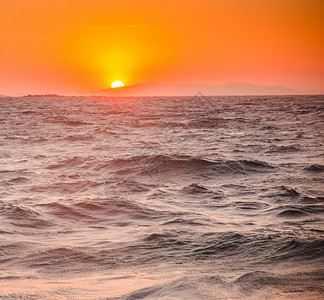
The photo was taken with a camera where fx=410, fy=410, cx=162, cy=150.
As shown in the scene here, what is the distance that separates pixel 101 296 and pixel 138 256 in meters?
1.32

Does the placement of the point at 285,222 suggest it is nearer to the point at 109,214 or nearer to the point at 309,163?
the point at 109,214

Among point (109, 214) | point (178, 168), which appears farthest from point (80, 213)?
point (178, 168)

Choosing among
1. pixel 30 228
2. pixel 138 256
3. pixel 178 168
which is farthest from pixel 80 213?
pixel 178 168

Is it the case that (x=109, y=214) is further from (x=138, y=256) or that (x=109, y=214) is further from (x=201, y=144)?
(x=201, y=144)

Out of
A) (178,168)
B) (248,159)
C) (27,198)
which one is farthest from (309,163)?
(27,198)

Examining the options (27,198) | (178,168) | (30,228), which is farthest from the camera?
(178,168)

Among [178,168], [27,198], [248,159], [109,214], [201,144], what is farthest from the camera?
[201,144]

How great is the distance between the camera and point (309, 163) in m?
13.5

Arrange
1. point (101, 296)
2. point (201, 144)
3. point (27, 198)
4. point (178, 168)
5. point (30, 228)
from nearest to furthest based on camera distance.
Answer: point (101, 296) → point (30, 228) → point (27, 198) → point (178, 168) → point (201, 144)

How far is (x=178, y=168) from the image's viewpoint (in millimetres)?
13102

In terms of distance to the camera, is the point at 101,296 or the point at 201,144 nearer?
the point at 101,296

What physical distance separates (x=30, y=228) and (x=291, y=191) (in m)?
5.68

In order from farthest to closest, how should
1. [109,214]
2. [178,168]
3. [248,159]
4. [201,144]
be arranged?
[201,144], [248,159], [178,168], [109,214]

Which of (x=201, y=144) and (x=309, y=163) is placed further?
(x=201, y=144)
